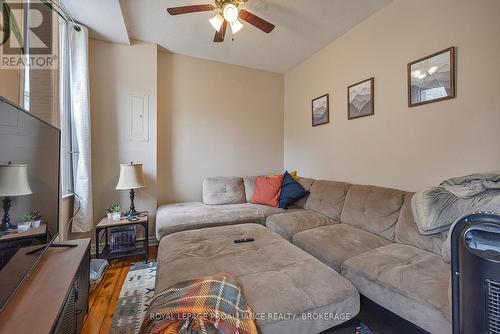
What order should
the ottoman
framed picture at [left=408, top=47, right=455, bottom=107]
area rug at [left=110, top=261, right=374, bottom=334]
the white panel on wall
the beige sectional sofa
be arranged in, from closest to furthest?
1. the ottoman
2. the beige sectional sofa
3. area rug at [left=110, top=261, right=374, bottom=334]
4. framed picture at [left=408, top=47, right=455, bottom=107]
5. the white panel on wall

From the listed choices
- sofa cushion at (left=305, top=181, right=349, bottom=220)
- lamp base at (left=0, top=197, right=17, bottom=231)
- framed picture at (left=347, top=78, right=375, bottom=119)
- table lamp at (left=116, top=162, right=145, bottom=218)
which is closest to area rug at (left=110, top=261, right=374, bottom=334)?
table lamp at (left=116, top=162, right=145, bottom=218)

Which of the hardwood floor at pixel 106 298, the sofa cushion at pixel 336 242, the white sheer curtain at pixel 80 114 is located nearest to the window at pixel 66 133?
the white sheer curtain at pixel 80 114

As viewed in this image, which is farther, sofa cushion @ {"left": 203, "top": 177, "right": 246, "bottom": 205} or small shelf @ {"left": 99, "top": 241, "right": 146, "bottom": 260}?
sofa cushion @ {"left": 203, "top": 177, "right": 246, "bottom": 205}

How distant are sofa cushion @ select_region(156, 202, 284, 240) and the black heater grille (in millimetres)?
1967

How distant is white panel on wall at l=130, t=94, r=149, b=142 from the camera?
2.71m

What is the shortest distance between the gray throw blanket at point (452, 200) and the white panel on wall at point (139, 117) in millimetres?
2891

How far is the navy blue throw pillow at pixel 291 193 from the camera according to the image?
2.79 metres

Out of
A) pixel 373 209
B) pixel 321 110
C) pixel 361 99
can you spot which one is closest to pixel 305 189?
pixel 373 209

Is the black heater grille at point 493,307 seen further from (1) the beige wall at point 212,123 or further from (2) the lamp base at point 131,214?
(1) the beige wall at point 212,123

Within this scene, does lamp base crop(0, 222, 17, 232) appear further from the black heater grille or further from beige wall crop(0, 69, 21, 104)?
the black heater grille

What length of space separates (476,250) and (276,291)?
0.79 m

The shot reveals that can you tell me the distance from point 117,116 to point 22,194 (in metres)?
2.00

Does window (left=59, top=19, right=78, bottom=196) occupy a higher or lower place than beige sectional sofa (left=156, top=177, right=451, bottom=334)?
higher

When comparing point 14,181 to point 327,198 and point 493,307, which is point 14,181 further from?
point 327,198
